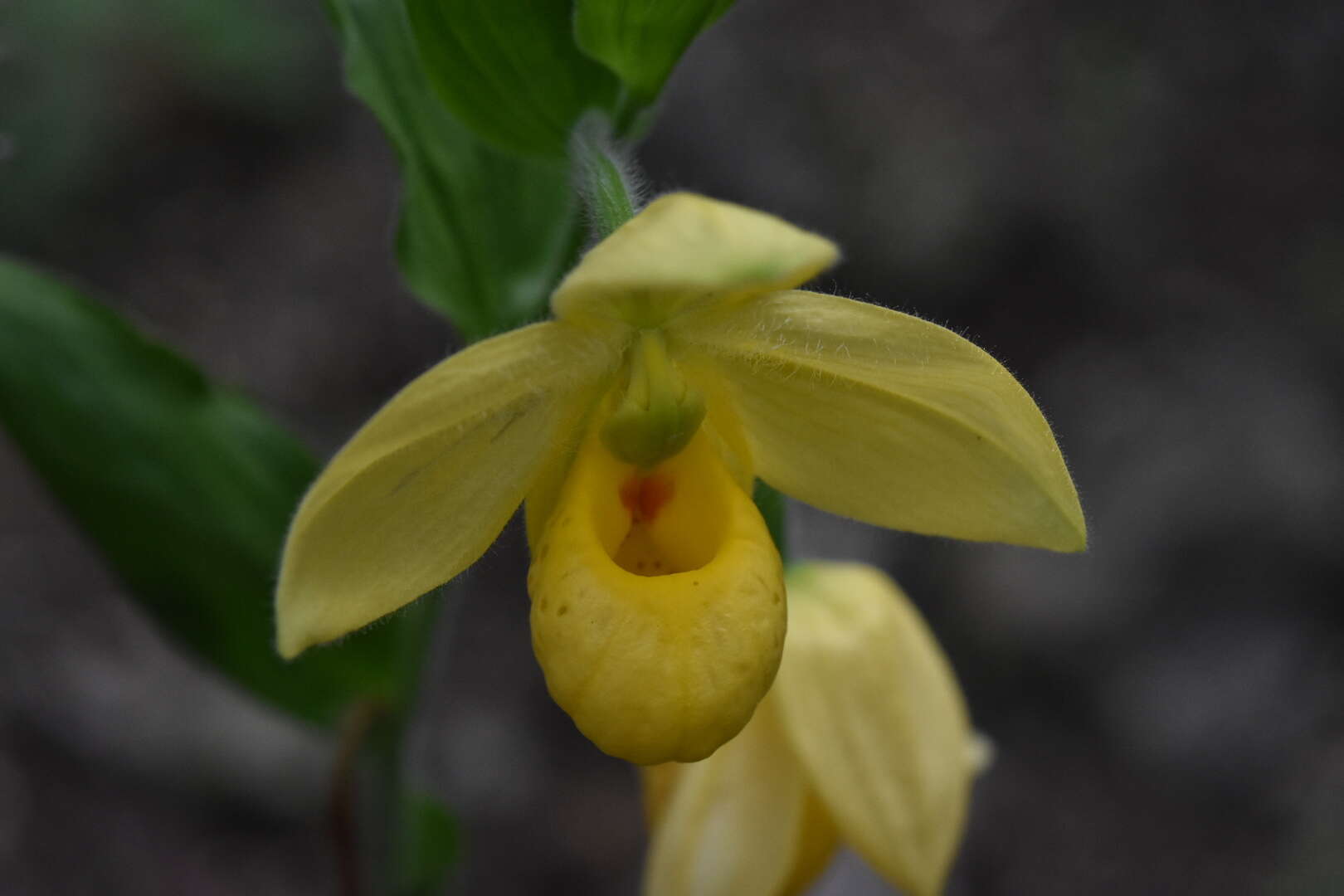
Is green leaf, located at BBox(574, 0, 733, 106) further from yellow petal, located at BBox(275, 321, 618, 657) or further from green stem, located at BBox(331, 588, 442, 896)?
green stem, located at BBox(331, 588, 442, 896)

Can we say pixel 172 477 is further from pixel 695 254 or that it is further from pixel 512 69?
pixel 695 254

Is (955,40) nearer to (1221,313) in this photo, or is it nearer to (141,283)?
(1221,313)

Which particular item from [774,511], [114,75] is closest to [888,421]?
[774,511]

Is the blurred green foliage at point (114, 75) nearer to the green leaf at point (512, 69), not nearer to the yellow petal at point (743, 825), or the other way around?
the green leaf at point (512, 69)

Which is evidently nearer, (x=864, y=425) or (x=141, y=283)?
(x=864, y=425)

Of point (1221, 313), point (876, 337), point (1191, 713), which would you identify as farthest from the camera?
point (1221, 313)

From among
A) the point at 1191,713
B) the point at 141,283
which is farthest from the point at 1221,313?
the point at 141,283

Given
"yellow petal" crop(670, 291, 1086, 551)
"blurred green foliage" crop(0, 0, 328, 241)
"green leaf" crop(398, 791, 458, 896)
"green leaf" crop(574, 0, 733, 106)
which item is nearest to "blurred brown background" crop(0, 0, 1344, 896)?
"blurred green foliage" crop(0, 0, 328, 241)

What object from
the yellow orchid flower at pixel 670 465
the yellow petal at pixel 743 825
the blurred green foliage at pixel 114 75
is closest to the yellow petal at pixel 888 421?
the yellow orchid flower at pixel 670 465
